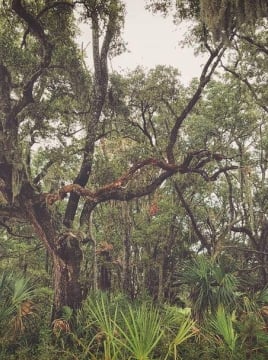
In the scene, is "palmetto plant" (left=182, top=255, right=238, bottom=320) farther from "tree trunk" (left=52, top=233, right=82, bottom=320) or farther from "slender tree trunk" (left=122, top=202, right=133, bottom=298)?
"slender tree trunk" (left=122, top=202, right=133, bottom=298)

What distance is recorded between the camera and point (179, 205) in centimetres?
1673

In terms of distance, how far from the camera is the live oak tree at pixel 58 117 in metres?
10.6

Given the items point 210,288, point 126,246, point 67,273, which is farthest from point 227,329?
point 126,246

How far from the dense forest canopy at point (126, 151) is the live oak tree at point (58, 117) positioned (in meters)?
0.04

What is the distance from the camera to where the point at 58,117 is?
531 inches

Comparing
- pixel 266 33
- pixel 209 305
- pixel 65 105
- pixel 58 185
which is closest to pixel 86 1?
pixel 65 105

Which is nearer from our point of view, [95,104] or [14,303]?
[14,303]

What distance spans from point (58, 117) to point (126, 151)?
8.95ft

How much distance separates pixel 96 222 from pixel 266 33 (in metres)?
12.7

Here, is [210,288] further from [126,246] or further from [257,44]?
[257,44]

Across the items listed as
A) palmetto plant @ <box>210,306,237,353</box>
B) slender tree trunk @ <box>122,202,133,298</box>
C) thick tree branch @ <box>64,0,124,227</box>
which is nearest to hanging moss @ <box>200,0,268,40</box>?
thick tree branch @ <box>64,0,124,227</box>

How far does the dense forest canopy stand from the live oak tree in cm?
4

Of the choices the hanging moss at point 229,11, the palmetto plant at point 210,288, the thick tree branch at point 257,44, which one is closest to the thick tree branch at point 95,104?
the thick tree branch at point 257,44

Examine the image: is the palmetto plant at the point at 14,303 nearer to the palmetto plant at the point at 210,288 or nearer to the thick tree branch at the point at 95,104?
the thick tree branch at the point at 95,104
